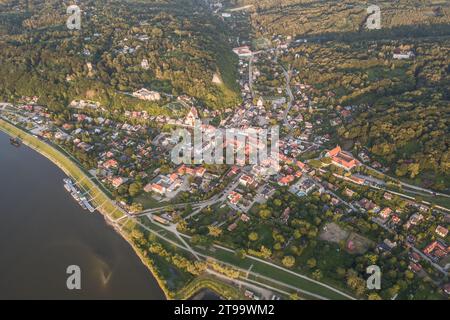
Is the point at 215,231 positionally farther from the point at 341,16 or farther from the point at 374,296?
the point at 341,16

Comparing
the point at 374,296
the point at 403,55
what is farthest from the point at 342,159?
the point at 403,55

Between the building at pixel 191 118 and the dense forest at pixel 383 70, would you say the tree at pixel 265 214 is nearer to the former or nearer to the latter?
the dense forest at pixel 383 70

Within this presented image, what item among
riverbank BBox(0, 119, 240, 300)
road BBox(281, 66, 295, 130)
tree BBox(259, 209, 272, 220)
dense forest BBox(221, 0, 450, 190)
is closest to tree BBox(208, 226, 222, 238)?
riverbank BBox(0, 119, 240, 300)

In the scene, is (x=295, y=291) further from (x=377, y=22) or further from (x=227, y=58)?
(x=377, y=22)

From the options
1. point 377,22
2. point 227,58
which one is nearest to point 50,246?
point 227,58

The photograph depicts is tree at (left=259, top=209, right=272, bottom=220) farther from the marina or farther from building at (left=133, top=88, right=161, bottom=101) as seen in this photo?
building at (left=133, top=88, right=161, bottom=101)
